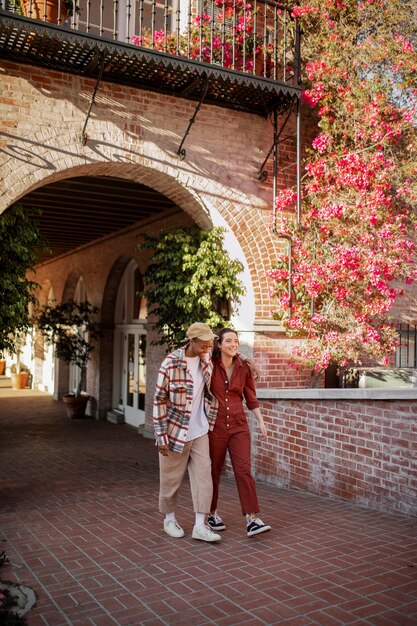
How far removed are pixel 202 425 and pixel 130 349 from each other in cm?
890

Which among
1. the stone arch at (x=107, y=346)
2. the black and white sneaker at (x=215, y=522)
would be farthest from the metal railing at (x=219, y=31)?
the stone arch at (x=107, y=346)

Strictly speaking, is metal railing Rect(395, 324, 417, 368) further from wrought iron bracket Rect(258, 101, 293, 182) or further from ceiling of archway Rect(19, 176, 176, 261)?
ceiling of archway Rect(19, 176, 176, 261)

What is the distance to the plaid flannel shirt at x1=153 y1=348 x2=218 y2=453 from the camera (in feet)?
15.5

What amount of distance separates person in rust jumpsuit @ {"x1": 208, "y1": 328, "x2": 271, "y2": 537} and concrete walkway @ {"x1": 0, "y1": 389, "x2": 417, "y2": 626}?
32 centimetres

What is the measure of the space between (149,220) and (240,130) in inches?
154

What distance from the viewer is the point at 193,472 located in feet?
16.0

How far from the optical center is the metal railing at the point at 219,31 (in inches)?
290

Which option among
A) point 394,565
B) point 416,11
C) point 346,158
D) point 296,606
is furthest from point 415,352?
point 296,606

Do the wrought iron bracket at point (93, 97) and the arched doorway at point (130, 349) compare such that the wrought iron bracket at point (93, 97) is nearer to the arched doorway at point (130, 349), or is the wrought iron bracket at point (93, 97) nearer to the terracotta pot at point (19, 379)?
the arched doorway at point (130, 349)

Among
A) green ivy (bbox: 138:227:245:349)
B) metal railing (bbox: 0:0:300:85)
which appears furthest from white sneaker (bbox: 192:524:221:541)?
metal railing (bbox: 0:0:300:85)

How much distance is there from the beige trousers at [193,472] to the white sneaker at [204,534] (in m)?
0.15

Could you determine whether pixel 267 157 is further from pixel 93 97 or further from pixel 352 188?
pixel 93 97

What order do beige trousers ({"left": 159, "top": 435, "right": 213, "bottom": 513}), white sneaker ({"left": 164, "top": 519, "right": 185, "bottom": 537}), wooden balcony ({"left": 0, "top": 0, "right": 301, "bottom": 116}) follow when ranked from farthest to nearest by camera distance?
wooden balcony ({"left": 0, "top": 0, "right": 301, "bottom": 116})
white sneaker ({"left": 164, "top": 519, "right": 185, "bottom": 537})
beige trousers ({"left": 159, "top": 435, "right": 213, "bottom": 513})

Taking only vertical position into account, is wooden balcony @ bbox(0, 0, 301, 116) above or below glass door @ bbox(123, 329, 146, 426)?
above
